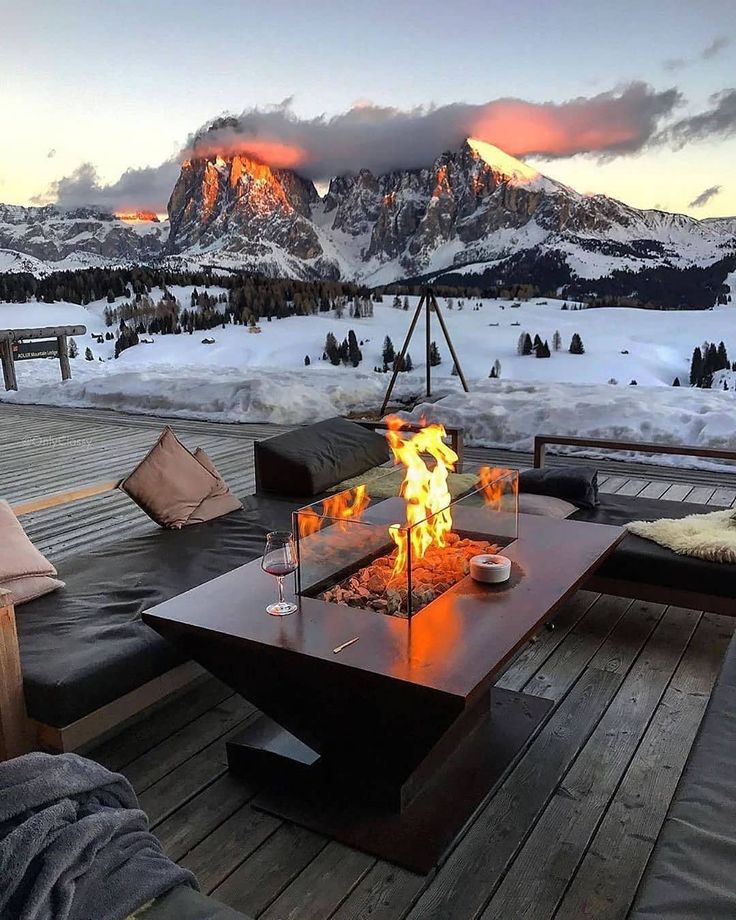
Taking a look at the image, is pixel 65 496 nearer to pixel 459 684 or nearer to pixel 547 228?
pixel 459 684

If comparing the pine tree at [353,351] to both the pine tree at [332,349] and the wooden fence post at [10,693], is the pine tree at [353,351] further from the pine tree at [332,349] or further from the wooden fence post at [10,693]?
the wooden fence post at [10,693]

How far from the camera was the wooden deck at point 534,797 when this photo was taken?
1.65 metres

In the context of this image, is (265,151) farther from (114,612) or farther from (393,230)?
(114,612)

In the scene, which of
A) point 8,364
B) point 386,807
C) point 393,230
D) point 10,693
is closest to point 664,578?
point 386,807

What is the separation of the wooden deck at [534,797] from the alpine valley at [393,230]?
4.66 meters

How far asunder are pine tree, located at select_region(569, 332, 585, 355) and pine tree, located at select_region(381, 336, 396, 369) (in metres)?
Result: 1.82

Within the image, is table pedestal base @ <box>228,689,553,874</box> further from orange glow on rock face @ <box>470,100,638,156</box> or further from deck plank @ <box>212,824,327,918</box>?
orange glow on rock face @ <box>470,100,638,156</box>

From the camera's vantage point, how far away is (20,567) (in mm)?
2467

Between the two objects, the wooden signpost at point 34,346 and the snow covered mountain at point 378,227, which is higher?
the snow covered mountain at point 378,227

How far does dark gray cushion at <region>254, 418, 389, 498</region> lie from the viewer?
3.68 metres

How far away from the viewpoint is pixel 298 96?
26.5 ft


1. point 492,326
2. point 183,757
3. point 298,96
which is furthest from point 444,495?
point 298,96

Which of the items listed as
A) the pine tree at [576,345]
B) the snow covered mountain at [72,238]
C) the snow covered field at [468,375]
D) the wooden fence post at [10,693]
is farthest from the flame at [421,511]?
the snow covered mountain at [72,238]

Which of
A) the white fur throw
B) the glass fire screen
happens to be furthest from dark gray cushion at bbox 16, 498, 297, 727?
the white fur throw
